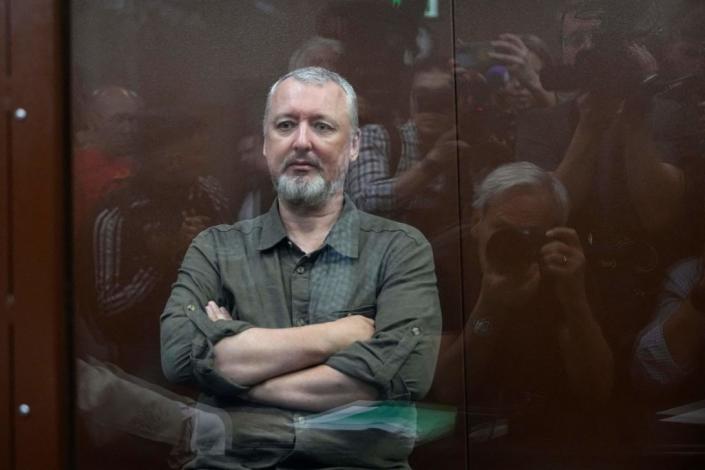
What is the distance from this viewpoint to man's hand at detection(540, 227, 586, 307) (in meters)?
2.67

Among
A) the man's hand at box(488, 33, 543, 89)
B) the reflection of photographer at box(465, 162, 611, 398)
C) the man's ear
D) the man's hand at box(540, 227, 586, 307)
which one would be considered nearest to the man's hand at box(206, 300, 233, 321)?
the man's ear

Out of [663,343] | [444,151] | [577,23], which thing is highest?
[577,23]

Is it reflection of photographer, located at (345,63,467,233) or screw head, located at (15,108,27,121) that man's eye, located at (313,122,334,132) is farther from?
screw head, located at (15,108,27,121)

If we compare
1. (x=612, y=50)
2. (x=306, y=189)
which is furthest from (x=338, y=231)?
(x=612, y=50)

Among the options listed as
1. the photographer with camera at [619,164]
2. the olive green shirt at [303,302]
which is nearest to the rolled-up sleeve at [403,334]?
the olive green shirt at [303,302]

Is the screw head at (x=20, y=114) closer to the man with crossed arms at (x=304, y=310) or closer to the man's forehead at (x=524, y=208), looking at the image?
the man with crossed arms at (x=304, y=310)

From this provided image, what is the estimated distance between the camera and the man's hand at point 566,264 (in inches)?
105

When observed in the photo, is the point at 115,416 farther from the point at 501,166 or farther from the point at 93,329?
the point at 501,166

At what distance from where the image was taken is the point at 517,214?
2682mm

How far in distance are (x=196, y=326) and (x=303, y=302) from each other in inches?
11.9

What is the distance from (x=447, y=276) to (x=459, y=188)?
0.25 metres

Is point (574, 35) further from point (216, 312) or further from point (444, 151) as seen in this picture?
point (216, 312)

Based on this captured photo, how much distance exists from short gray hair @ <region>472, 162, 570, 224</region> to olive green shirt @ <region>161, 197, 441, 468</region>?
215mm

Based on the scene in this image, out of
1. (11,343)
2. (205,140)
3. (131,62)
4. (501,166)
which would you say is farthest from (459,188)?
(11,343)
